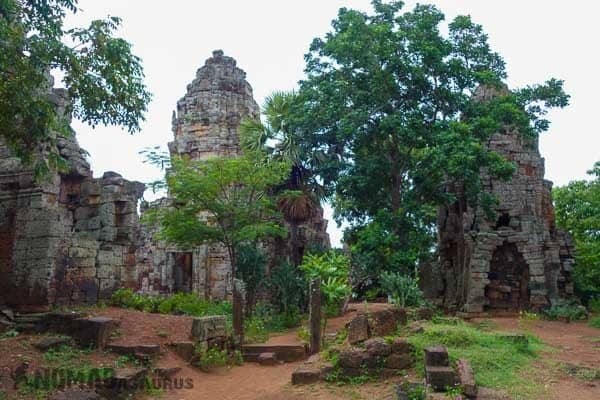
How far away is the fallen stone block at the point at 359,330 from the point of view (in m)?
9.95

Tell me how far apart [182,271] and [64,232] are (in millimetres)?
11416

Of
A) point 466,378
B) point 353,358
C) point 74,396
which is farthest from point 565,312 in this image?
point 74,396

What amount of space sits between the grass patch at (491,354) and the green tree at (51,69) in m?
6.55

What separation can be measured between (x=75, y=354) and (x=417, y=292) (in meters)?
9.11

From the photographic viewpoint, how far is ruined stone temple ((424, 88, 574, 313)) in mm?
20359

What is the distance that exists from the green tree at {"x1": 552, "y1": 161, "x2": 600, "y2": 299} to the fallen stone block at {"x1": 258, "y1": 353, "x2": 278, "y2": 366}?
1584cm

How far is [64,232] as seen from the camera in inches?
483

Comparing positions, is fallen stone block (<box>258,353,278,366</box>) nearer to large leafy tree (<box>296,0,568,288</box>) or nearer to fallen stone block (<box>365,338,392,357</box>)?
fallen stone block (<box>365,338,392,357</box>)

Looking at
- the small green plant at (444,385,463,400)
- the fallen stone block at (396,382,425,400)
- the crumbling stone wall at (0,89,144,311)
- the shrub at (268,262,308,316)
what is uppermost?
the crumbling stone wall at (0,89,144,311)

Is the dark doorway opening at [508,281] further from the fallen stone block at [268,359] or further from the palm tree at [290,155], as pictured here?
the fallen stone block at [268,359]

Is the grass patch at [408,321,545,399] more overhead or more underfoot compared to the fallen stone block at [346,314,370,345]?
more underfoot

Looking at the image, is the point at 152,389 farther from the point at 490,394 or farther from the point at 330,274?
the point at 330,274

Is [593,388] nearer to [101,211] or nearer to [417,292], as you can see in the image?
[417,292]

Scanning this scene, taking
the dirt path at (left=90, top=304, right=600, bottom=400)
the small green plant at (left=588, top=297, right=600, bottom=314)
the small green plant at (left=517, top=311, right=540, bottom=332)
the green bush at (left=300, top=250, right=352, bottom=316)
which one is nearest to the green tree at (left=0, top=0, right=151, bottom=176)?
the dirt path at (left=90, top=304, right=600, bottom=400)
